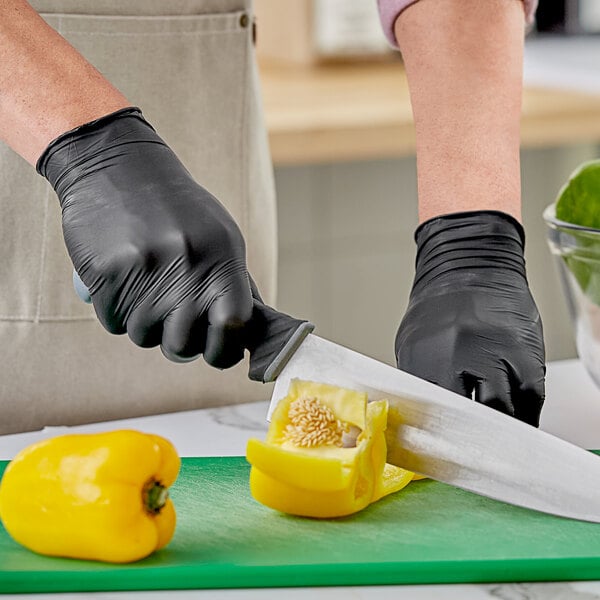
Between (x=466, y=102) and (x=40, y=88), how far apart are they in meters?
0.42

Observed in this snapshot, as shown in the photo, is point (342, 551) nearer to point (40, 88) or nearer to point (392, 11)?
point (40, 88)

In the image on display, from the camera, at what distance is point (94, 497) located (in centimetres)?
77

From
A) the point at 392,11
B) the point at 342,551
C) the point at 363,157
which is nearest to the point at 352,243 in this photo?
the point at 363,157

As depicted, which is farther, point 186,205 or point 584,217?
point 584,217

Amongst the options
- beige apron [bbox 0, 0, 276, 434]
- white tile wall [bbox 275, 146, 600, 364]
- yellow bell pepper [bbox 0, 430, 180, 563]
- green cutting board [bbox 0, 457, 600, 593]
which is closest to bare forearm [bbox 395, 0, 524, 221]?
beige apron [bbox 0, 0, 276, 434]

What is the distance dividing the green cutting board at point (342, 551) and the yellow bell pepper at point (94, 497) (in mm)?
14

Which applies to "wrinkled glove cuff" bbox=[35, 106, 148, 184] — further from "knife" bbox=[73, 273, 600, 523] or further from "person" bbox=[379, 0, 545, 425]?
"person" bbox=[379, 0, 545, 425]

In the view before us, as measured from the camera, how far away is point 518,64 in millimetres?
1165

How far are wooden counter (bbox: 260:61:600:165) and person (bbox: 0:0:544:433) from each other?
3.09 ft

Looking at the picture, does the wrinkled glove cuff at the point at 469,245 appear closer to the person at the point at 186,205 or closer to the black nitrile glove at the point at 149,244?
the person at the point at 186,205

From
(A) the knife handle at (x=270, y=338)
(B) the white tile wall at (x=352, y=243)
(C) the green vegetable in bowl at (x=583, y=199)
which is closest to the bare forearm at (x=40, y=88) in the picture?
(A) the knife handle at (x=270, y=338)

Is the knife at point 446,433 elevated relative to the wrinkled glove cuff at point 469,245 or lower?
lower

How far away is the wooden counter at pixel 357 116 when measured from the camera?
7.37 ft

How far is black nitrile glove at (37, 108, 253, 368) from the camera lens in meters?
0.85
